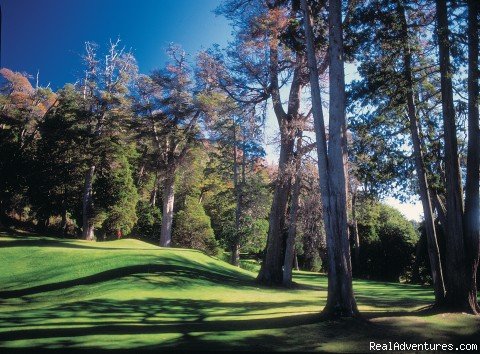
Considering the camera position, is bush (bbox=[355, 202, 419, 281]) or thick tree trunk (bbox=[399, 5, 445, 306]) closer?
thick tree trunk (bbox=[399, 5, 445, 306])

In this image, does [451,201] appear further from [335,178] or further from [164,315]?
[164,315]

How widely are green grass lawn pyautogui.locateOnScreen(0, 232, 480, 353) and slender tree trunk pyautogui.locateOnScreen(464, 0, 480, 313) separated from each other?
4.19 ft

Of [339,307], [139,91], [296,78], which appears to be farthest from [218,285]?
[139,91]

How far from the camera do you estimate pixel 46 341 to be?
20.2 ft

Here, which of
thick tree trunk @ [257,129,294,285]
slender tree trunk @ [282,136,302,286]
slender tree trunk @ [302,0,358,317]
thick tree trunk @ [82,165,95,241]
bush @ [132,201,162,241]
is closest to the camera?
slender tree trunk @ [302,0,358,317]

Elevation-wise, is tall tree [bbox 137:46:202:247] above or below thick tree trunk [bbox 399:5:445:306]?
above

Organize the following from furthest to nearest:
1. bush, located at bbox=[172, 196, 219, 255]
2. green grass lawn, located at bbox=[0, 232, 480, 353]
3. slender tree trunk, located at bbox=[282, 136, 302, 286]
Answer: bush, located at bbox=[172, 196, 219, 255] < slender tree trunk, located at bbox=[282, 136, 302, 286] < green grass lawn, located at bbox=[0, 232, 480, 353]

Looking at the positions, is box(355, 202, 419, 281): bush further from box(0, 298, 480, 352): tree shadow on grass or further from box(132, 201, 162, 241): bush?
box(0, 298, 480, 352): tree shadow on grass

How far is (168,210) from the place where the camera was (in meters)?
28.9

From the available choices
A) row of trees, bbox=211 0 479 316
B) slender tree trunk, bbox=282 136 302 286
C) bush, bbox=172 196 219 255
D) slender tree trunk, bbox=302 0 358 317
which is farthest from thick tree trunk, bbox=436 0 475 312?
bush, bbox=172 196 219 255

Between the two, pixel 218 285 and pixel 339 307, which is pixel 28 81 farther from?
pixel 339 307

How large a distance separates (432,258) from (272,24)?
10.8m

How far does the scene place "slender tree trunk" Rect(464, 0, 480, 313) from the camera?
29.5ft

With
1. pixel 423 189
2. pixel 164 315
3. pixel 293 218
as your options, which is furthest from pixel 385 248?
pixel 164 315
